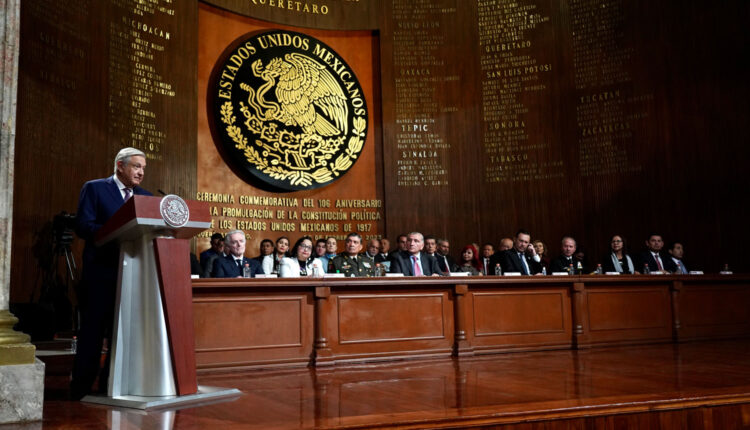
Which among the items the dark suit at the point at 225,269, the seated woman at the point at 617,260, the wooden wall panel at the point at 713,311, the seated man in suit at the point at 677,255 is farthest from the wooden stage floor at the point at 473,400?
the seated man in suit at the point at 677,255

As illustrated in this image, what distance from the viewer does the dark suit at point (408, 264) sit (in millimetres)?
6164

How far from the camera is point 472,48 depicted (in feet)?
28.7

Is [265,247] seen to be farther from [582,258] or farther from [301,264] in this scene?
[582,258]

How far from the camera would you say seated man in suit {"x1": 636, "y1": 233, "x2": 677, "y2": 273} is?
293 inches

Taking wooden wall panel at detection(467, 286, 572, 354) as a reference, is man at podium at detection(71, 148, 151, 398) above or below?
above

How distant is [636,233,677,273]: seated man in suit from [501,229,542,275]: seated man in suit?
1272mm

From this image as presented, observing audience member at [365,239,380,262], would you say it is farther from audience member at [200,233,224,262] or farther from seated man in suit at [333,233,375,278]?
audience member at [200,233,224,262]

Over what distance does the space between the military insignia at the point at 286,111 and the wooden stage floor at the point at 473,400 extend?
3833 millimetres

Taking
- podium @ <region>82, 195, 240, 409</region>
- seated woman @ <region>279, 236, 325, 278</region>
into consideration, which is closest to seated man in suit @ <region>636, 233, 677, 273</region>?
seated woman @ <region>279, 236, 325, 278</region>

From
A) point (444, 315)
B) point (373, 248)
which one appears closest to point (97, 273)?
point (444, 315)

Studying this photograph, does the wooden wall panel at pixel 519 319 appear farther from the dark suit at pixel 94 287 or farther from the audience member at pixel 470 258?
the dark suit at pixel 94 287

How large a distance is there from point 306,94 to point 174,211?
538 centimetres

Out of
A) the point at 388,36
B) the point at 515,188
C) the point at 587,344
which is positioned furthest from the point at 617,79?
the point at 587,344

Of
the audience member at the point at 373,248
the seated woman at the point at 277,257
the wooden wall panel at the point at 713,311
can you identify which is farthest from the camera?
the audience member at the point at 373,248
